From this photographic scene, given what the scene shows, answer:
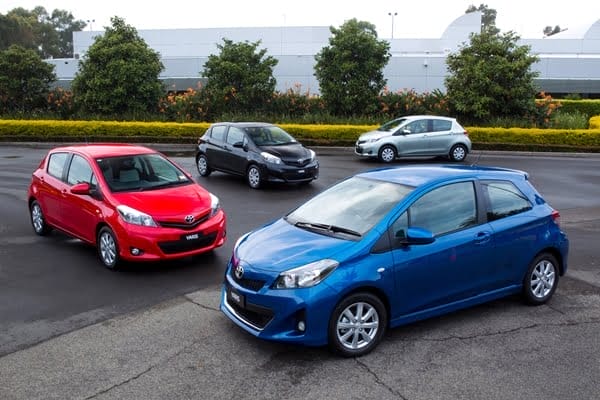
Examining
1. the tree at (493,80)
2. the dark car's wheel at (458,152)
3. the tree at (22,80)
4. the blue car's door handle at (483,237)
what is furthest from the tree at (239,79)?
the blue car's door handle at (483,237)


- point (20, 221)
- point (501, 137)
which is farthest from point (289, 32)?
point (20, 221)

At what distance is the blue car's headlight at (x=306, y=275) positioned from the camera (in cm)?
511

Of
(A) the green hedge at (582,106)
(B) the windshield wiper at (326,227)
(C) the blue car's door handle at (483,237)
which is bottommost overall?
(C) the blue car's door handle at (483,237)

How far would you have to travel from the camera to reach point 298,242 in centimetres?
561

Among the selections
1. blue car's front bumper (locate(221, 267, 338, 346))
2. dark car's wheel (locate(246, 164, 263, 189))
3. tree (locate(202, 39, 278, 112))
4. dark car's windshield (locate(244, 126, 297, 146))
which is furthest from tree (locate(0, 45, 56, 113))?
blue car's front bumper (locate(221, 267, 338, 346))

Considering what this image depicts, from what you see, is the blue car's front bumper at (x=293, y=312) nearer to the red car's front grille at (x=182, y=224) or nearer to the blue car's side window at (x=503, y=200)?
the blue car's side window at (x=503, y=200)

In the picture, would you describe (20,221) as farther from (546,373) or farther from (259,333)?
(546,373)

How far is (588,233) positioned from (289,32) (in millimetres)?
46143

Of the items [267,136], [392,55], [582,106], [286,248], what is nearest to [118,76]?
[267,136]

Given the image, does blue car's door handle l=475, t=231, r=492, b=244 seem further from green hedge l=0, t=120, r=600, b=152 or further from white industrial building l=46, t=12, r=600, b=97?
white industrial building l=46, t=12, r=600, b=97

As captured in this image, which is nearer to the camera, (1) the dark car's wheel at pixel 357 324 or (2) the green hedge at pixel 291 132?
(1) the dark car's wheel at pixel 357 324

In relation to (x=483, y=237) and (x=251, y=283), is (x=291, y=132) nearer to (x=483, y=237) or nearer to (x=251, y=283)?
(x=483, y=237)

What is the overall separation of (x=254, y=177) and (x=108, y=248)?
687cm

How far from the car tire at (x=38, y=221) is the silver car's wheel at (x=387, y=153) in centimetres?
1187
